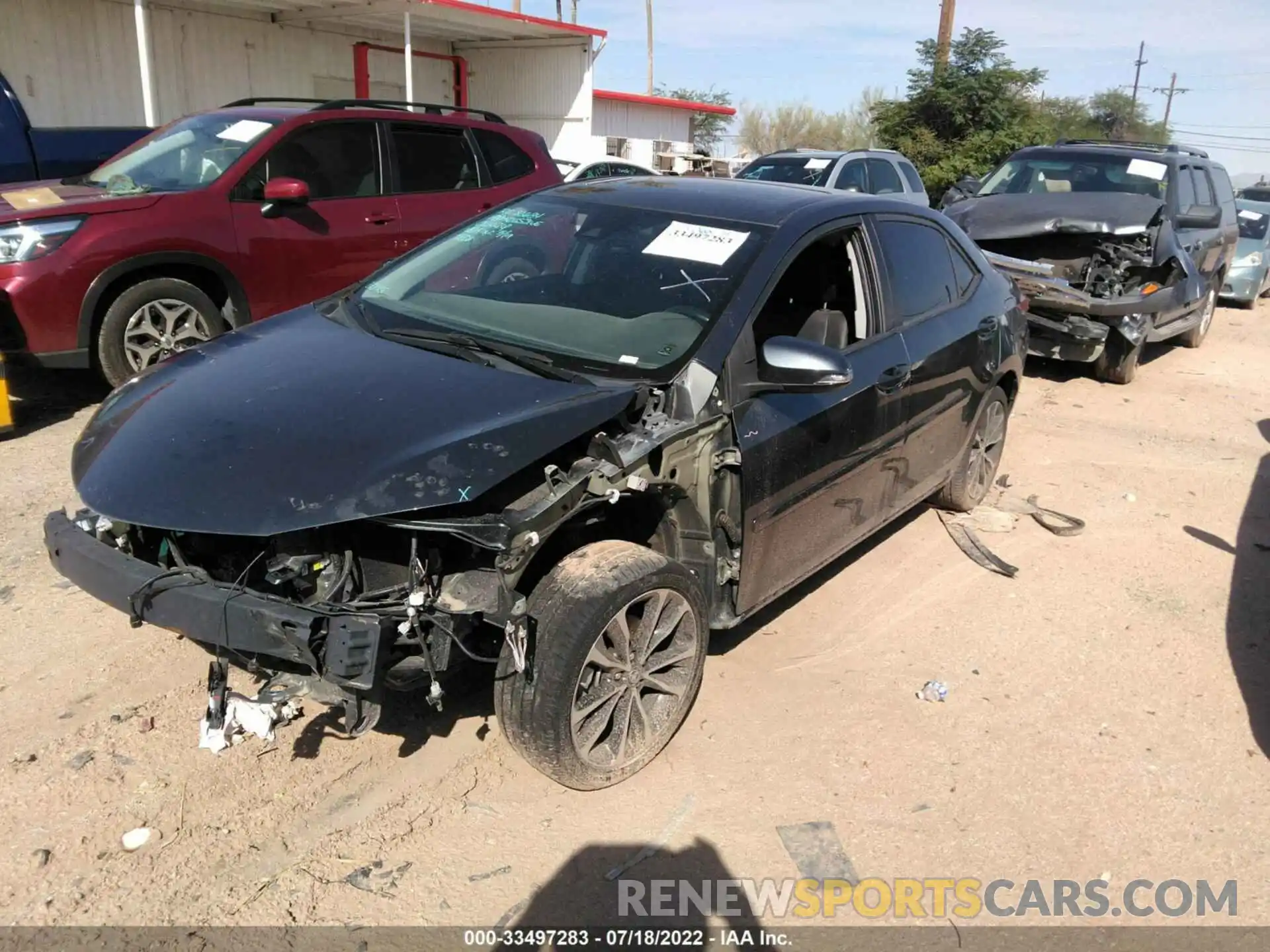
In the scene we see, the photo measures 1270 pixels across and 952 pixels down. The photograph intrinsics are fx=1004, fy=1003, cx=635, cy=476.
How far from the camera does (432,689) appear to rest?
2764 millimetres

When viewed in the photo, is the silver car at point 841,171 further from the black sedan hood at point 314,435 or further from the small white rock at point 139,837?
the small white rock at point 139,837

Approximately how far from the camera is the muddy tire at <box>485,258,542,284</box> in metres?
A: 4.04

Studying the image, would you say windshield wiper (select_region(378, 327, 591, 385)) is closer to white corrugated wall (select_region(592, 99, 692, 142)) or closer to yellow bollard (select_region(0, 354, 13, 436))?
yellow bollard (select_region(0, 354, 13, 436))

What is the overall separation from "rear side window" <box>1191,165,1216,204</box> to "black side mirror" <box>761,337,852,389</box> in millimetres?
9420

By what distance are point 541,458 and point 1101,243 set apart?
8.16 meters

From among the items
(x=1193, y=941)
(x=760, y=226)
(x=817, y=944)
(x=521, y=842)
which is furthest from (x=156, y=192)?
(x=1193, y=941)

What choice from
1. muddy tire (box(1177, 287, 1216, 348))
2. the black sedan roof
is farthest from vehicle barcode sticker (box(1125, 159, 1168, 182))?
the black sedan roof

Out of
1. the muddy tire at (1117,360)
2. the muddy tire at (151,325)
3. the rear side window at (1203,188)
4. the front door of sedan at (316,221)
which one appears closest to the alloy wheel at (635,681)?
the muddy tire at (151,325)

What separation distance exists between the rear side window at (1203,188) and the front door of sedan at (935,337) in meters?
7.29

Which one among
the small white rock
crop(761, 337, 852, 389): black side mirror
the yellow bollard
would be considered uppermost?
crop(761, 337, 852, 389): black side mirror

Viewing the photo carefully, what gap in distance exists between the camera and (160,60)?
15.7m

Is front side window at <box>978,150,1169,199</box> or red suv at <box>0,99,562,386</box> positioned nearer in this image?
red suv at <box>0,99,562,386</box>

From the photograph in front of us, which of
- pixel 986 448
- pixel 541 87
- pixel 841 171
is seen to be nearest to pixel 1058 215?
pixel 841 171

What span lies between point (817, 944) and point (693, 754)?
32.7 inches
